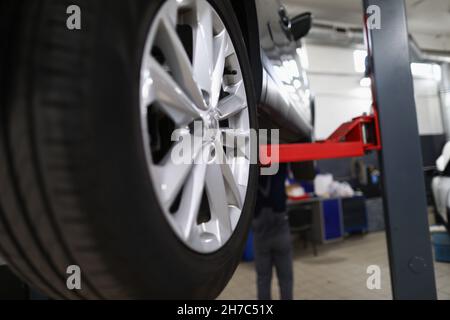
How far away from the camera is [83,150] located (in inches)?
17.7

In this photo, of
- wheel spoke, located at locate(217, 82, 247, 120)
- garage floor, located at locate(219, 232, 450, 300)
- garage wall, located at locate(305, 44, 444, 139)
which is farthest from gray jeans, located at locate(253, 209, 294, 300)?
garage wall, located at locate(305, 44, 444, 139)

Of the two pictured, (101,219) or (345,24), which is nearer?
(101,219)

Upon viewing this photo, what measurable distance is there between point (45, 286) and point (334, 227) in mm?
5156

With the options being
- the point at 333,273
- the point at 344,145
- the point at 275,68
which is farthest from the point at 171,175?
the point at 333,273

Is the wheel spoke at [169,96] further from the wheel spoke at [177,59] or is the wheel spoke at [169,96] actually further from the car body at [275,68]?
the car body at [275,68]

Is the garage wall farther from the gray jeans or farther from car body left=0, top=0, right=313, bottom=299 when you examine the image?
car body left=0, top=0, right=313, bottom=299

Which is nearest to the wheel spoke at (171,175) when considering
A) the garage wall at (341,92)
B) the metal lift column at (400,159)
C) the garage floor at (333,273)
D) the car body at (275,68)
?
Answer: the car body at (275,68)

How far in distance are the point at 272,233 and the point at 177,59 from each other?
213 cm

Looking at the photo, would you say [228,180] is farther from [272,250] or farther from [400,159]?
[272,250]

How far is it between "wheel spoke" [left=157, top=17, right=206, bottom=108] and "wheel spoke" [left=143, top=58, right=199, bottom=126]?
22 millimetres

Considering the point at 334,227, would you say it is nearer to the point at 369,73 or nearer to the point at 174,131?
the point at 369,73

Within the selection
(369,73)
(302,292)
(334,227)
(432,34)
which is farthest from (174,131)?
(432,34)

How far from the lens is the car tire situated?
1.49ft

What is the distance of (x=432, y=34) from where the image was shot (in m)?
5.53
